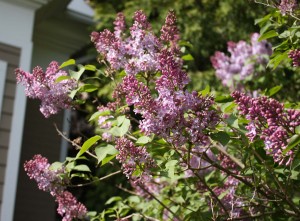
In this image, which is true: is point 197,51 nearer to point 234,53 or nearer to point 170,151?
point 234,53

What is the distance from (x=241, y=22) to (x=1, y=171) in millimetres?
3623

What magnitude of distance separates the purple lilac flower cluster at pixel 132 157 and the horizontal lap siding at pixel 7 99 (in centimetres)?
295

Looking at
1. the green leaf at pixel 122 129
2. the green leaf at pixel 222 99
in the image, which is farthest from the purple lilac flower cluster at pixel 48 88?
the green leaf at pixel 222 99

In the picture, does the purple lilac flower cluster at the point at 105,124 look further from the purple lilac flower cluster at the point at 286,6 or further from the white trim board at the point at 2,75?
the white trim board at the point at 2,75

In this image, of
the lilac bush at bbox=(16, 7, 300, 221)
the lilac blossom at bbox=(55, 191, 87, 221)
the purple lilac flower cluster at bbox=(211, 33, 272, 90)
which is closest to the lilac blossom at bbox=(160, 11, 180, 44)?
the lilac bush at bbox=(16, 7, 300, 221)

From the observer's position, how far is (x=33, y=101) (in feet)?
21.5

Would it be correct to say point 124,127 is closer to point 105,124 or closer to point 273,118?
point 105,124

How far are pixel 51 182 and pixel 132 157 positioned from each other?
0.61m

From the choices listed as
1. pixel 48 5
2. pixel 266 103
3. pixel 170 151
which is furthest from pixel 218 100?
pixel 48 5

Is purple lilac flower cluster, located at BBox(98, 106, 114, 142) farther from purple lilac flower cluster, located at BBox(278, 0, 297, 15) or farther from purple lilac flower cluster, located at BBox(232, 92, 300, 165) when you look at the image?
purple lilac flower cluster, located at BBox(278, 0, 297, 15)

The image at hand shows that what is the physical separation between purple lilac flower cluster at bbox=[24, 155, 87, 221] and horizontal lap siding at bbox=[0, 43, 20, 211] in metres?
2.33

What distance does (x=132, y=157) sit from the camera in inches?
80.8

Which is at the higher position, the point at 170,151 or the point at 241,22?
the point at 241,22

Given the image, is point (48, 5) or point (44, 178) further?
point (48, 5)
